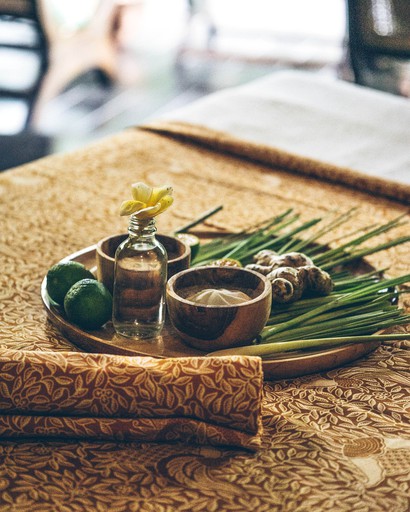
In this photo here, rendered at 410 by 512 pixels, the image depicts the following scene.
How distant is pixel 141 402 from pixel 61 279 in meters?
0.30

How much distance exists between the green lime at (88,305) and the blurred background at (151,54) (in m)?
2.10

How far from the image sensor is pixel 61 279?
113cm

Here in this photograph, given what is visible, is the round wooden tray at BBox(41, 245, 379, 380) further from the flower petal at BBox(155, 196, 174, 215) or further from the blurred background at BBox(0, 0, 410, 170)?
the blurred background at BBox(0, 0, 410, 170)

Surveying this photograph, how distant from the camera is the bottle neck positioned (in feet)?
3.34

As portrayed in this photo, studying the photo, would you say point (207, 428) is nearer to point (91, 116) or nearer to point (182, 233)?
point (182, 233)

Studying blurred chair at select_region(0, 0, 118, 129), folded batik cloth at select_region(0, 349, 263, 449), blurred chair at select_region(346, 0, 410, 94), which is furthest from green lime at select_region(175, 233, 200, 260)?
blurred chair at select_region(0, 0, 118, 129)

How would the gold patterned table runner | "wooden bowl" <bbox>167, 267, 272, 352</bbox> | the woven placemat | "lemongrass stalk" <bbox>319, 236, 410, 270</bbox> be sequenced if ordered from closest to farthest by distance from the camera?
the gold patterned table runner → "wooden bowl" <bbox>167, 267, 272, 352</bbox> → "lemongrass stalk" <bbox>319, 236, 410, 270</bbox> → the woven placemat

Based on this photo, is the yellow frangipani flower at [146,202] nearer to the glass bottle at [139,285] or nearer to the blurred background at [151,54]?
the glass bottle at [139,285]

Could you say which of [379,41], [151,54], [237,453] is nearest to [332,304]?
[237,453]

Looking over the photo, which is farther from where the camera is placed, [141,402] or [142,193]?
[142,193]

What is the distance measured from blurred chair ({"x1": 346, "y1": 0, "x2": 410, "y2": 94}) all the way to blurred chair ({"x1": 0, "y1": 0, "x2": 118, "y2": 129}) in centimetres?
176

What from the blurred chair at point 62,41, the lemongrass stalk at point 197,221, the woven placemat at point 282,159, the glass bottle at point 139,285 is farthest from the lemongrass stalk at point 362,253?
the blurred chair at point 62,41

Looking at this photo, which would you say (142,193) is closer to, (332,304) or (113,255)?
(113,255)

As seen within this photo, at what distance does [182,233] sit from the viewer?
4.55ft
